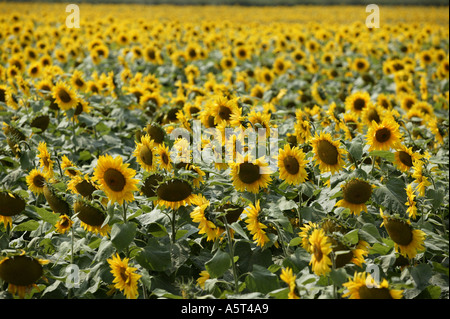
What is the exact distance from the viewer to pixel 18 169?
11.2 ft

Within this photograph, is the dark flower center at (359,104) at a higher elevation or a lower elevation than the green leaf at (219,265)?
higher

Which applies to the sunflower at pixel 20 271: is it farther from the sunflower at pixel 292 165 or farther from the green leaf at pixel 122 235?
the sunflower at pixel 292 165

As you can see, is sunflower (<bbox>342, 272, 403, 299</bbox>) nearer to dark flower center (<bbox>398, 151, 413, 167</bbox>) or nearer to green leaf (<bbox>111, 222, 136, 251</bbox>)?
green leaf (<bbox>111, 222, 136, 251</bbox>)

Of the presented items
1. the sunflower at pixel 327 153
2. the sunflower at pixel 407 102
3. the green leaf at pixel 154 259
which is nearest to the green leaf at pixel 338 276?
the green leaf at pixel 154 259

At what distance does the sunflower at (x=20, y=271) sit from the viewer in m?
2.15

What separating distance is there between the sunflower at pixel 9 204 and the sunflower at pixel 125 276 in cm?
73

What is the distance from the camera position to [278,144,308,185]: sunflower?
2727 millimetres

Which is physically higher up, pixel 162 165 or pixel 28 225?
pixel 162 165

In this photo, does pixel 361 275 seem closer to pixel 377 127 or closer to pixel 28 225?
pixel 377 127

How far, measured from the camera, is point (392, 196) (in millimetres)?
2691

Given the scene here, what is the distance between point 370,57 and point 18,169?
7.15 metres

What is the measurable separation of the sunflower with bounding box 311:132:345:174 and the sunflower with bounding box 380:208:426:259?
1.91 ft
